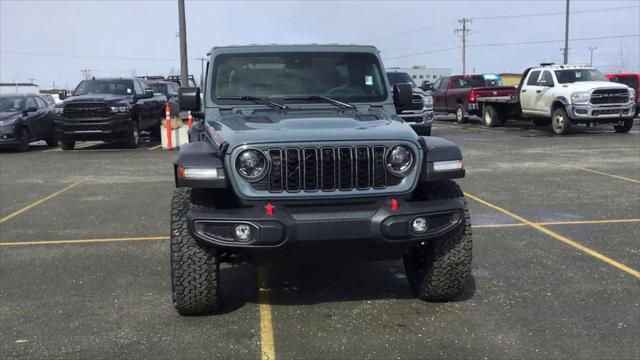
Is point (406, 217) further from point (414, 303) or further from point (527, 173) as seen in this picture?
point (527, 173)

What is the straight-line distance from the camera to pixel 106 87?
1645cm

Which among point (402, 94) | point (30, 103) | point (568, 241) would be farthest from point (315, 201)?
point (30, 103)

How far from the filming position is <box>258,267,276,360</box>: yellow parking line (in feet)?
12.3

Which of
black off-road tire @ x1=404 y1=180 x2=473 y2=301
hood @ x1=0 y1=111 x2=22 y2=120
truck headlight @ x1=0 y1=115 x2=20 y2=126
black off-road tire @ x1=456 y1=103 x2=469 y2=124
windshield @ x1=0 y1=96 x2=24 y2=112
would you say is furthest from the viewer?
black off-road tire @ x1=456 y1=103 x2=469 y2=124

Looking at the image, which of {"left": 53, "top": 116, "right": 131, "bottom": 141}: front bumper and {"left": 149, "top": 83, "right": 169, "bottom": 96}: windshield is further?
{"left": 149, "top": 83, "right": 169, "bottom": 96}: windshield

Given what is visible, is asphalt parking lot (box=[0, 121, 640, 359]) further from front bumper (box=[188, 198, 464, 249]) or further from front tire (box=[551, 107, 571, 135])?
front tire (box=[551, 107, 571, 135])

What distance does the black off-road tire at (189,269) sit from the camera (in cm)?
403

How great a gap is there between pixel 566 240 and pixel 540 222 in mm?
819

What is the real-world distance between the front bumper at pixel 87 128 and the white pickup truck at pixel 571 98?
41.7 feet

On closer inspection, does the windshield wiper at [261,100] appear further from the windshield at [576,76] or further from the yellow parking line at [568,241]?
the windshield at [576,76]

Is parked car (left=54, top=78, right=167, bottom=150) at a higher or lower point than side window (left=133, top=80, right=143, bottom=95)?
lower

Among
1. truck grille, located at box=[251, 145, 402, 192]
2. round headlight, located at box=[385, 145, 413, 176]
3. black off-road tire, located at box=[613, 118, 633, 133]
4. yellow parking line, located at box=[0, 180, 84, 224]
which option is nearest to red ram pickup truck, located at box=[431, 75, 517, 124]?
black off-road tire, located at box=[613, 118, 633, 133]

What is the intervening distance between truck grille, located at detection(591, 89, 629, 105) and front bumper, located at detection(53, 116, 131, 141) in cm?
1327

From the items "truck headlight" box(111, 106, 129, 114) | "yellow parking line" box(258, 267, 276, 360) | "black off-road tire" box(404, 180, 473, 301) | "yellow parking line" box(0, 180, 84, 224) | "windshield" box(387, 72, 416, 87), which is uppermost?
"windshield" box(387, 72, 416, 87)
